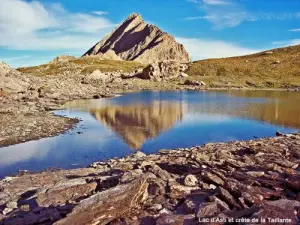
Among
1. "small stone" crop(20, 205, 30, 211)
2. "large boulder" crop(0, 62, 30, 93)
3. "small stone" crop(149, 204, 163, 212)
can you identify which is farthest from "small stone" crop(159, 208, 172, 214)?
"large boulder" crop(0, 62, 30, 93)

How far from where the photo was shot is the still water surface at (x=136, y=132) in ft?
79.8

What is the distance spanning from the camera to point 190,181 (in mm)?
13117

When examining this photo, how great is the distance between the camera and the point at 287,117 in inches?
1731

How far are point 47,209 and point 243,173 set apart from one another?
7646mm

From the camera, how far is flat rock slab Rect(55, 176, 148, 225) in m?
9.76

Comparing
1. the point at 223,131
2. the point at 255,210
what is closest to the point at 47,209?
the point at 255,210

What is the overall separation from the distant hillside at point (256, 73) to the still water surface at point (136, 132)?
63.3m

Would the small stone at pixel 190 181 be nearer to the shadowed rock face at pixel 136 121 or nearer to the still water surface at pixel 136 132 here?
the still water surface at pixel 136 132

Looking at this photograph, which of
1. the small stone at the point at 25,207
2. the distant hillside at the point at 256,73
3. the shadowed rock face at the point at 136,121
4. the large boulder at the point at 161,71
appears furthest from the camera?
the large boulder at the point at 161,71

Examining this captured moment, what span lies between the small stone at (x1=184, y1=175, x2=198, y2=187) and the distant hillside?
98.2 meters

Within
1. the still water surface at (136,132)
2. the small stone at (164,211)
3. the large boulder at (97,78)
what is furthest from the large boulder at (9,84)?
the small stone at (164,211)

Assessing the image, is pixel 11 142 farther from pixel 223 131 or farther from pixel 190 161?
pixel 223 131

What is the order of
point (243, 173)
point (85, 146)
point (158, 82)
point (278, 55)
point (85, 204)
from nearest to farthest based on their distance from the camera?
point (85, 204) → point (243, 173) → point (85, 146) → point (158, 82) → point (278, 55)

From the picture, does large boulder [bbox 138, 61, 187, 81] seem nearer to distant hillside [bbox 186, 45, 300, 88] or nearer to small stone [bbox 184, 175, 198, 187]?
distant hillside [bbox 186, 45, 300, 88]
